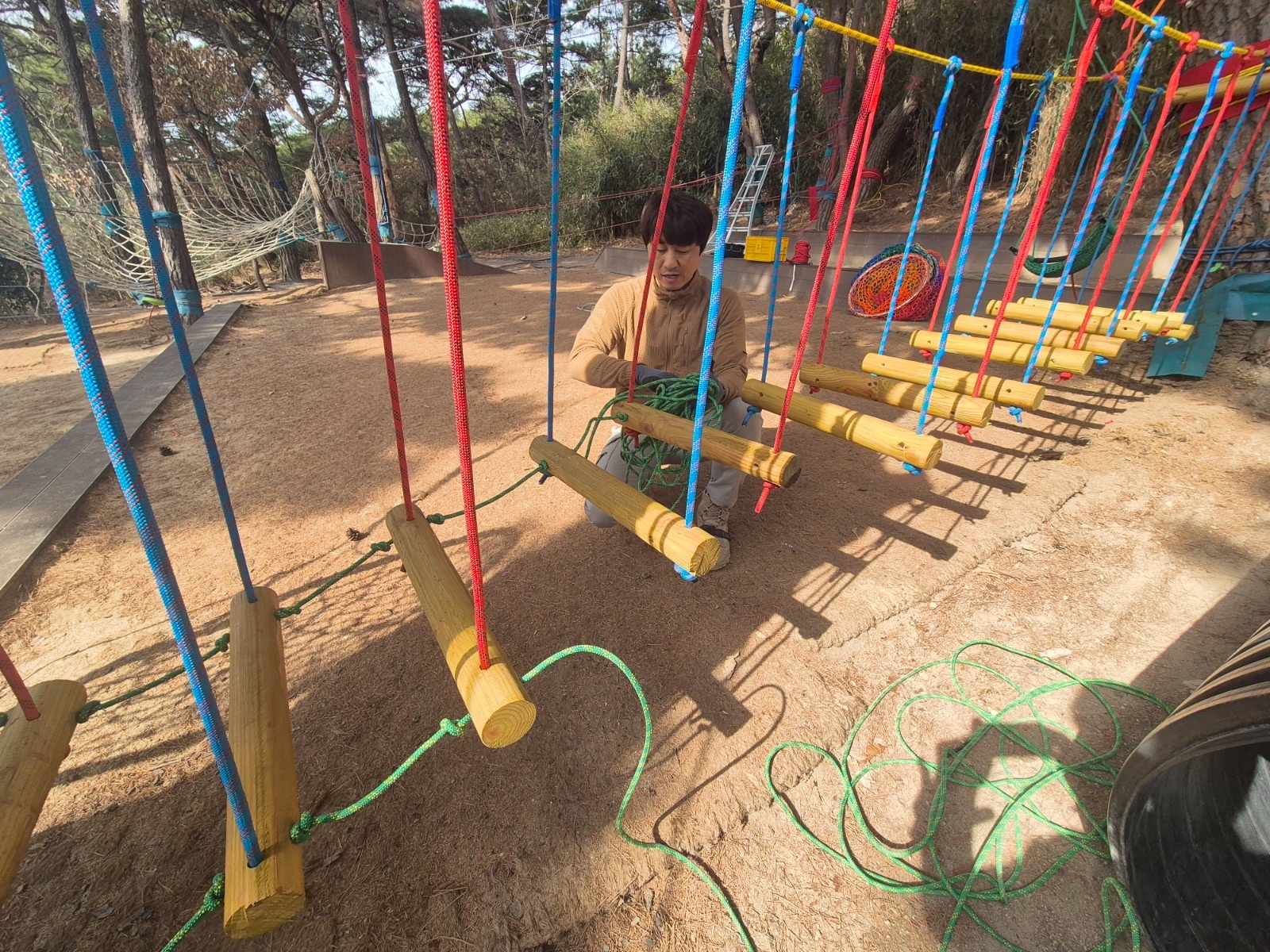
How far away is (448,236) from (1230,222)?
17.3 ft

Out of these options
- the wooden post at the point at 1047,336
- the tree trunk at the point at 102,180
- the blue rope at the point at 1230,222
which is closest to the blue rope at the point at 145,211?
the wooden post at the point at 1047,336

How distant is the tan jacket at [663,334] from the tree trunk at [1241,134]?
Result: 379cm

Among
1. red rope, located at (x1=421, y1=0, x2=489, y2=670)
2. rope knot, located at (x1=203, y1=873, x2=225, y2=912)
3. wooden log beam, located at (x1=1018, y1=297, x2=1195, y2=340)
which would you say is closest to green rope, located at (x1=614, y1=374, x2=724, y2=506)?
red rope, located at (x1=421, y1=0, x2=489, y2=670)

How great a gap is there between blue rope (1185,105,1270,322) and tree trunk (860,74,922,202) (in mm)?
5820

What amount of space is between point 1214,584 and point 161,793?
3390 mm

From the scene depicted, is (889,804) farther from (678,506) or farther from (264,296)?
(264,296)

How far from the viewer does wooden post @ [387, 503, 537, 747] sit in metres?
0.99

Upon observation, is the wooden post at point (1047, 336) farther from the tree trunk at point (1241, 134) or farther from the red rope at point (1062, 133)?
the tree trunk at point (1241, 134)

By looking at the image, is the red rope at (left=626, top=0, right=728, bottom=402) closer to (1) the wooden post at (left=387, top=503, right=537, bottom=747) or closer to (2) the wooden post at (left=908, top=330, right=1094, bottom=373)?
(1) the wooden post at (left=387, top=503, right=537, bottom=747)

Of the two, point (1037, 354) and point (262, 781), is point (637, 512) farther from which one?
point (1037, 354)

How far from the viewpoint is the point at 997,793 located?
145 cm

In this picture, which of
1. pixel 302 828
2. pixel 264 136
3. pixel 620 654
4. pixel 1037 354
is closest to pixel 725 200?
pixel 620 654

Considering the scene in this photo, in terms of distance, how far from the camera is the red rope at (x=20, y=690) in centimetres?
97

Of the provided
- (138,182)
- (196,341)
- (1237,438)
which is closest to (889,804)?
(138,182)
